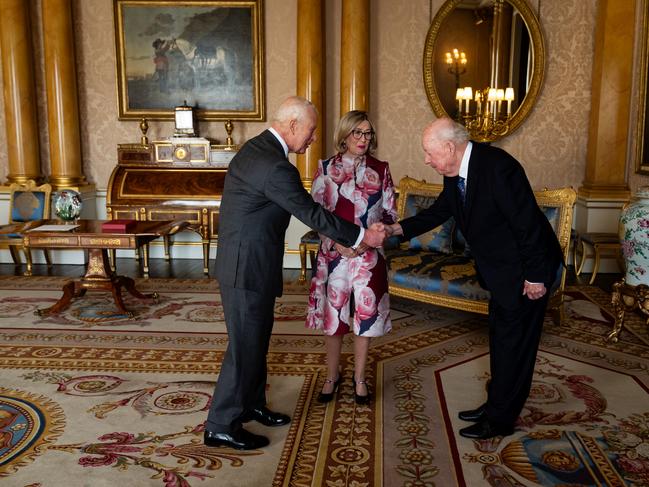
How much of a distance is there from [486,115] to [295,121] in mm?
5022

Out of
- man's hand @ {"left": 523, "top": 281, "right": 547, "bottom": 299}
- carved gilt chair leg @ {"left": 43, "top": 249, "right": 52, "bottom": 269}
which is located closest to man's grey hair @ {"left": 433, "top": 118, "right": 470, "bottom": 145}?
man's hand @ {"left": 523, "top": 281, "right": 547, "bottom": 299}

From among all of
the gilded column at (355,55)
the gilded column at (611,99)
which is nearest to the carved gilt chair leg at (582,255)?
the gilded column at (611,99)

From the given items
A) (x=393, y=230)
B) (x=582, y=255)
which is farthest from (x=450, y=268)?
(x=582, y=255)

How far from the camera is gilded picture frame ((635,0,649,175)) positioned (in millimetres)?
6477

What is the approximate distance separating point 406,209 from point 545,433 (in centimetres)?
307

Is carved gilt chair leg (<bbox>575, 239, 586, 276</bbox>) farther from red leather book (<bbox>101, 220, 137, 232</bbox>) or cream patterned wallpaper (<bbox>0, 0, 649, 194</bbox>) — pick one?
red leather book (<bbox>101, 220, 137, 232</bbox>)

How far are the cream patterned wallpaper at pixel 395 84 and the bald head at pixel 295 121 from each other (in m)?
4.94

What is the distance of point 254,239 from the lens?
106 inches

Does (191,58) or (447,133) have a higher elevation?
(191,58)

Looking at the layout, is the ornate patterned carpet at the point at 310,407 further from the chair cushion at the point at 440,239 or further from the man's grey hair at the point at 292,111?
the man's grey hair at the point at 292,111

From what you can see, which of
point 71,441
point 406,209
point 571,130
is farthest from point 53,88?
point 571,130

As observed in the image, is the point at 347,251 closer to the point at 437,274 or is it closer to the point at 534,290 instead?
the point at 534,290

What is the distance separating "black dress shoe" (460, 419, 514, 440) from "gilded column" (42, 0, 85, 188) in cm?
612

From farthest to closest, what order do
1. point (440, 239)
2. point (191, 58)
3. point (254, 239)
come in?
point (191, 58), point (440, 239), point (254, 239)
